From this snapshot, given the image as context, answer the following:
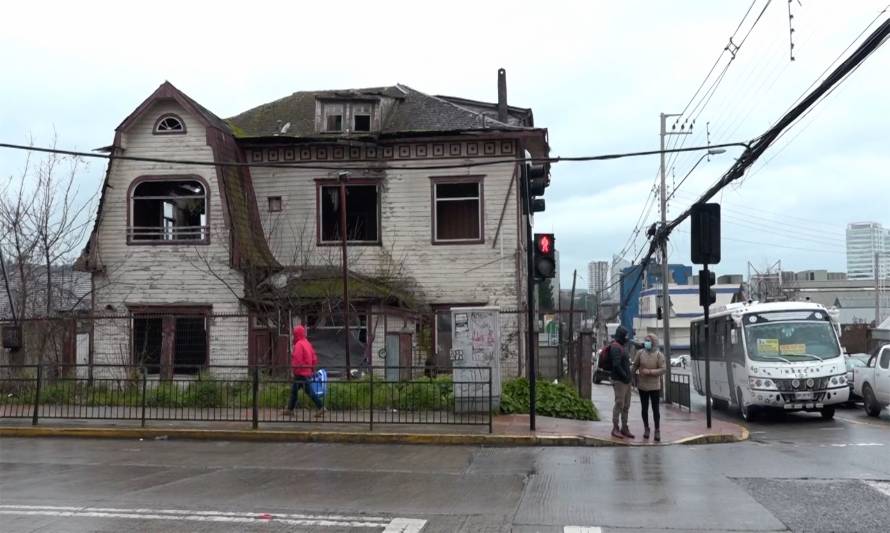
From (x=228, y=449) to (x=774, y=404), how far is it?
11.7 metres

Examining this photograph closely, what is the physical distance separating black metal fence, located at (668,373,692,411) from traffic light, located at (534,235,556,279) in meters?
8.86

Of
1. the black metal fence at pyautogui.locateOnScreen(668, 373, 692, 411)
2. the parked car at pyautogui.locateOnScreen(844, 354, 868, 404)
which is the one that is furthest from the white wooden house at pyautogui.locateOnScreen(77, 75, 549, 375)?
the parked car at pyautogui.locateOnScreen(844, 354, 868, 404)

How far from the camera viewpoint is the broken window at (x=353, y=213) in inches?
926

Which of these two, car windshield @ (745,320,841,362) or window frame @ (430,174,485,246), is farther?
window frame @ (430,174,485,246)

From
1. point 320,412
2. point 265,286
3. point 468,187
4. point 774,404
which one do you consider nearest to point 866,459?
point 774,404

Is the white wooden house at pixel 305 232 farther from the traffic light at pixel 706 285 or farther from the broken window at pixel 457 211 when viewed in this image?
the traffic light at pixel 706 285

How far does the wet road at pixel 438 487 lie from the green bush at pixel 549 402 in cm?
318

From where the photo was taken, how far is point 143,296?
22.7 meters

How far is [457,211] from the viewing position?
2330cm

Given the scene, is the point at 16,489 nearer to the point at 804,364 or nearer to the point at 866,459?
the point at 866,459

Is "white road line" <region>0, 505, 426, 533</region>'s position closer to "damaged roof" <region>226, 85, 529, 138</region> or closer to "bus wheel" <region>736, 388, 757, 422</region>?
"bus wheel" <region>736, 388, 757, 422</region>

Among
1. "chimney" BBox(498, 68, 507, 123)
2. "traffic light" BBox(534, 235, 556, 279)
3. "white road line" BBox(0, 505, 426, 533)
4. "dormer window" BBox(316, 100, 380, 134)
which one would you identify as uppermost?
"chimney" BBox(498, 68, 507, 123)

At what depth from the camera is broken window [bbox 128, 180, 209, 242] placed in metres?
22.8

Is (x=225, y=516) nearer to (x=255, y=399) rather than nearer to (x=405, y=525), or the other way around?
(x=405, y=525)
